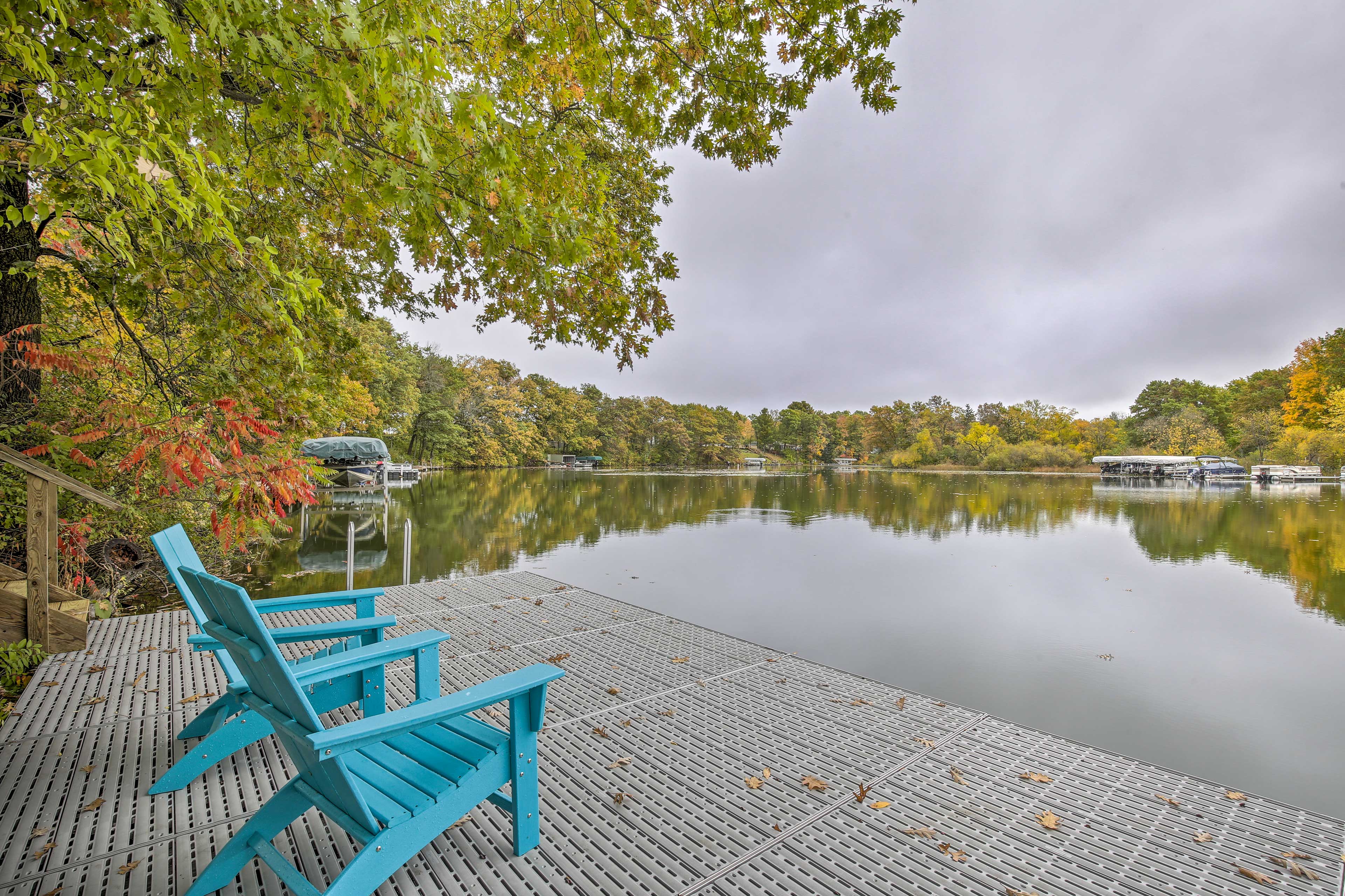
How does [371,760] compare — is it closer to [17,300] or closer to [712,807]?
[712,807]

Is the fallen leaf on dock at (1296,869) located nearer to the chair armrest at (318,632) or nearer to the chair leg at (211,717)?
the chair armrest at (318,632)

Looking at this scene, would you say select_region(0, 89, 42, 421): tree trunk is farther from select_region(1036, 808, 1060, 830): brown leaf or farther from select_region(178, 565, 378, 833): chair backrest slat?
select_region(1036, 808, 1060, 830): brown leaf

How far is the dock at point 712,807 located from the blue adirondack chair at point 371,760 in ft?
0.63

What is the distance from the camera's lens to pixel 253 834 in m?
1.44

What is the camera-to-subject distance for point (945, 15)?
24.6ft

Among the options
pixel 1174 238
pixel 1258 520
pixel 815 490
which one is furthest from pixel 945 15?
pixel 1174 238

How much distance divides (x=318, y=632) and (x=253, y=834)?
2.89 ft

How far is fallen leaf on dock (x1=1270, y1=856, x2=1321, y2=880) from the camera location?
64.9 inches

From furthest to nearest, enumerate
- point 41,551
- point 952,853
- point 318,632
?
point 41,551 < point 318,632 < point 952,853

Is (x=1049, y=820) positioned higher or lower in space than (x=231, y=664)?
lower

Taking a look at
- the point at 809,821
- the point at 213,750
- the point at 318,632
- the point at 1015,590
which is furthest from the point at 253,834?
the point at 1015,590

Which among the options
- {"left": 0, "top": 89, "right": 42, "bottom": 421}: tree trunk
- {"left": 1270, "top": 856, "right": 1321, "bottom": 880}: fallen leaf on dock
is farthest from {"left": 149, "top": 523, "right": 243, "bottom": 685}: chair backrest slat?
{"left": 1270, "top": 856, "right": 1321, "bottom": 880}: fallen leaf on dock

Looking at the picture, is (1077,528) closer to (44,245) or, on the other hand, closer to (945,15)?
(945,15)

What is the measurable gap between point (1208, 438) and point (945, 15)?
49120 mm
